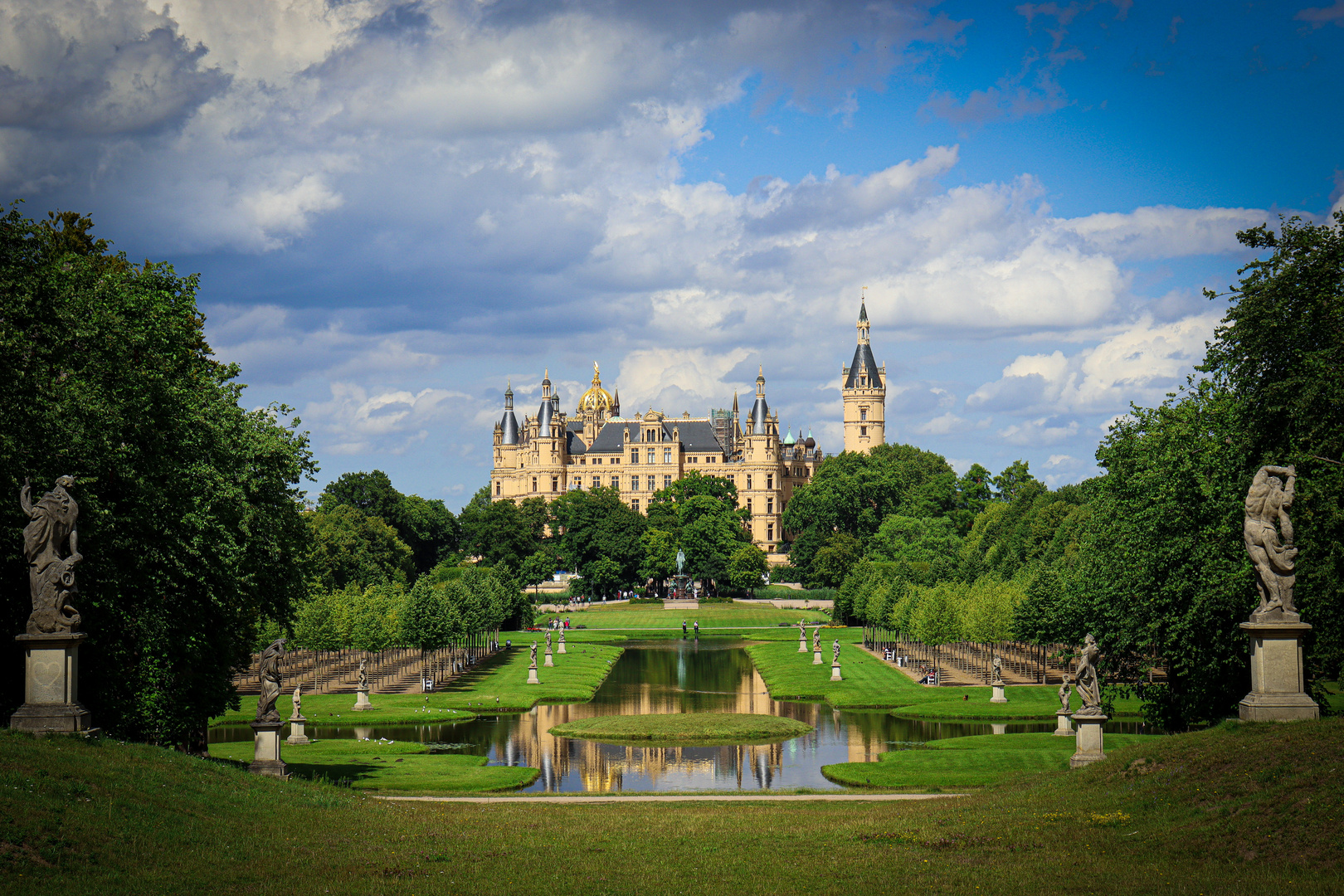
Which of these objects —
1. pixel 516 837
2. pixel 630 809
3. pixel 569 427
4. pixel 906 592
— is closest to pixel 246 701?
pixel 630 809

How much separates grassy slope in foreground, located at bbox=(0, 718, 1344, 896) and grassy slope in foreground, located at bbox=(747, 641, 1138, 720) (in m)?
28.5

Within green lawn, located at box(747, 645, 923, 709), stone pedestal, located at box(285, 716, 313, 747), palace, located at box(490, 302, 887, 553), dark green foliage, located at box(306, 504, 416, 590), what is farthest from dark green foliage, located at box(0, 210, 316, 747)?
palace, located at box(490, 302, 887, 553)

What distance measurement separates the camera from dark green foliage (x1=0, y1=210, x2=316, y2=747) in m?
23.3

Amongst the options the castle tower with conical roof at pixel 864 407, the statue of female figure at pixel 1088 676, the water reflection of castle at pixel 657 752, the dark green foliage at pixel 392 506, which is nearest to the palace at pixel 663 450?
the castle tower with conical roof at pixel 864 407

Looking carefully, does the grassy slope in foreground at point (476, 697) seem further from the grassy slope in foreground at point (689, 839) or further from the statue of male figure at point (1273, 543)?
the statue of male figure at point (1273, 543)

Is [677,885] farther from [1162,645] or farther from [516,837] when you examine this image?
[1162,645]

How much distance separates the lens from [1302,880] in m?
13.9

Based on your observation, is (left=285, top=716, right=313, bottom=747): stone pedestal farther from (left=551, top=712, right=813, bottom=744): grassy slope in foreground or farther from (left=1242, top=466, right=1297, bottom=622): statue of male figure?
(left=1242, top=466, right=1297, bottom=622): statue of male figure

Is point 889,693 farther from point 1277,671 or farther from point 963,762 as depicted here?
point 1277,671

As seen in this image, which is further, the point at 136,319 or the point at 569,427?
the point at 569,427

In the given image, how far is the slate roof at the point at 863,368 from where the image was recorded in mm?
185875

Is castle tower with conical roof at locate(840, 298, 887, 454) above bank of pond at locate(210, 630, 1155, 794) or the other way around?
above

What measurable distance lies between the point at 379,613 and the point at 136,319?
1417 inches

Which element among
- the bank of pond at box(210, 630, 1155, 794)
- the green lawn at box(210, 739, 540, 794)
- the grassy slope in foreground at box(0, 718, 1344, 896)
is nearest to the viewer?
the grassy slope in foreground at box(0, 718, 1344, 896)
